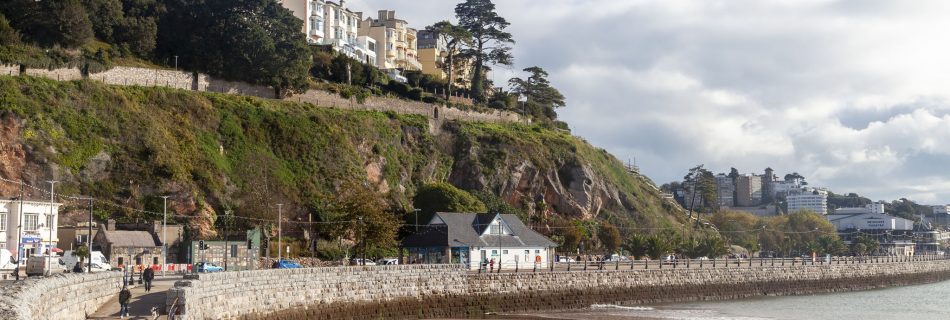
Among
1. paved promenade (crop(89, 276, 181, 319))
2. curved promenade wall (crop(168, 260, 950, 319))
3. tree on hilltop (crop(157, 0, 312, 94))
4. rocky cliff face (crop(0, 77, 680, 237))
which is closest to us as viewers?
paved promenade (crop(89, 276, 181, 319))

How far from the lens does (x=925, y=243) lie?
7795 inches

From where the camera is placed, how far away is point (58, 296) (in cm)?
2670

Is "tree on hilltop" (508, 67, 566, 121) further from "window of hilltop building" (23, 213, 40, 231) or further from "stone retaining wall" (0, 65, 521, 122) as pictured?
"window of hilltop building" (23, 213, 40, 231)

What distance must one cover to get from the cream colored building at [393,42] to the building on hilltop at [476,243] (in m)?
67.2

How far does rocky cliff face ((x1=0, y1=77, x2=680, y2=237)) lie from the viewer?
69.3 meters

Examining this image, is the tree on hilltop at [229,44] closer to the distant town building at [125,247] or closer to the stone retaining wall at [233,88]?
the stone retaining wall at [233,88]

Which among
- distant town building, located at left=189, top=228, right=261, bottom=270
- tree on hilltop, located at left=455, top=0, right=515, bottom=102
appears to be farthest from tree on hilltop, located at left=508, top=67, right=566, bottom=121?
distant town building, located at left=189, top=228, right=261, bottom=270

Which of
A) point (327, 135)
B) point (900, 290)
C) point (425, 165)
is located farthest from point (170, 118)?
point (900, 290)

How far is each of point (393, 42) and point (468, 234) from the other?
74132 millimetres

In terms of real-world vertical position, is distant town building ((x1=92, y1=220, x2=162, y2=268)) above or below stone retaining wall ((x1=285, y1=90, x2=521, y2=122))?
below

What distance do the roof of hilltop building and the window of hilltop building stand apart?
74.5ft

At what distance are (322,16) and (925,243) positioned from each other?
446ft

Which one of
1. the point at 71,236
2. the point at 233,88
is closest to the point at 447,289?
the point at 71,236

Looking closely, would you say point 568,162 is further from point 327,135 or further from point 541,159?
point 327,135
